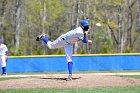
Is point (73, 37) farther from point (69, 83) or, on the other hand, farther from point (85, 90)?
point (85, 90)

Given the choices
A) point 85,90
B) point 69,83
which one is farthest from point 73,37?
point 85,90

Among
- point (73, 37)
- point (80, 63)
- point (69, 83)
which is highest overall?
point (73, 37)

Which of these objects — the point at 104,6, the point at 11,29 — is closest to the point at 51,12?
the point at 11,29

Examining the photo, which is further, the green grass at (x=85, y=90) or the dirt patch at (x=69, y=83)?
the dirt patch at (x=69, y=83)

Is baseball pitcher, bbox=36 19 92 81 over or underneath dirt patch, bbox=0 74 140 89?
over

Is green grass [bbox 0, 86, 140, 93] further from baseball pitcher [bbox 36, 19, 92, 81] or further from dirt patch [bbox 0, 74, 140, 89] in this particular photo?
baseball pitcher [bbox 36, 19, 92, 81]

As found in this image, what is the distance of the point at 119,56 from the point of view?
73.6 feet

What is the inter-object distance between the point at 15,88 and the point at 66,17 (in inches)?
1245

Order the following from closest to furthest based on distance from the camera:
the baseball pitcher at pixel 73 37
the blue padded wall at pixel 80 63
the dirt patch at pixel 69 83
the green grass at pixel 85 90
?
the green grass at pixel 85 90 → the dirt patch at pixel 69 83 → the baseball pitcher at pixel 73 37 → the blue padded wall at pixel 80 63

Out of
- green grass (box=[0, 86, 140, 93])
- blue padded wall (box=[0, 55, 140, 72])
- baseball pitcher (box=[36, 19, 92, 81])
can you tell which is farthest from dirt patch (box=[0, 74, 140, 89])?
blue padded wall (box=[0, 55, 140, 72])

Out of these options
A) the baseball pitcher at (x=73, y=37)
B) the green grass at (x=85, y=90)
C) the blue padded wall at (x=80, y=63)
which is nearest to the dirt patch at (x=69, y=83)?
the baseball pitcher at (x=73, y=37)

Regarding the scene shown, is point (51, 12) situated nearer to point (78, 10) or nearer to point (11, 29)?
point (11, 29)

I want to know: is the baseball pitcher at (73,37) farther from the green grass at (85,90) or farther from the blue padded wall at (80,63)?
the blue padded wall at (80,63)

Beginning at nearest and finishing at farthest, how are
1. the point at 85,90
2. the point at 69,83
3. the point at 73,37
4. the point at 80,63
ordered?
1. the point at 85,90
2. the point at 69,83
3. the point at 73,37
4. the point at 80,63
